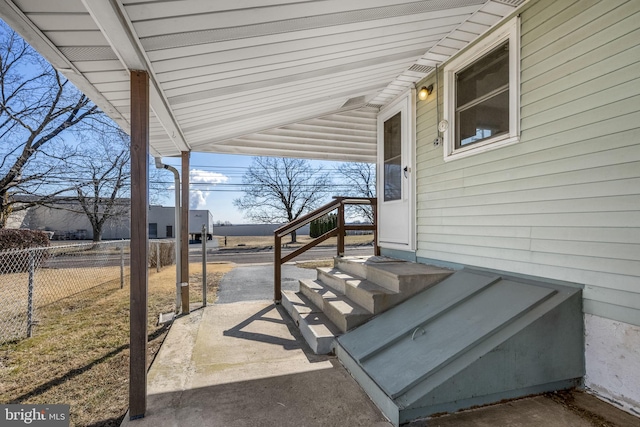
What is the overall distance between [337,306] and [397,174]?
2188 millimetres

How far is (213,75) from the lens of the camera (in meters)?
2.48

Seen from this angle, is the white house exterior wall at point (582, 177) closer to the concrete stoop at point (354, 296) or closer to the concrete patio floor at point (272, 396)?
the concrete patio floor at point (272, 396)

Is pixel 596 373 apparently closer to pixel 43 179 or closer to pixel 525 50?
pixel 525 50

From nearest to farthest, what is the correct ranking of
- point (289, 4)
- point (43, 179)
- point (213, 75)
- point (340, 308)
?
point (289, 4)
point (213, 75)
point (340, 308)
point (43, 179)

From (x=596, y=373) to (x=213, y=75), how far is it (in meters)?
3.48

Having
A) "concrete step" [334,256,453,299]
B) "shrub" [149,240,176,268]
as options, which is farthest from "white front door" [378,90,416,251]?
"shrub" [149,240,176,268]

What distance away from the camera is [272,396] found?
7.18 feet

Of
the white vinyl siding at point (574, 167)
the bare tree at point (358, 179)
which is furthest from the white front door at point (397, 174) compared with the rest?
the bare tree at point (358, 179)

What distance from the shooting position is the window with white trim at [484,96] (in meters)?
2.72

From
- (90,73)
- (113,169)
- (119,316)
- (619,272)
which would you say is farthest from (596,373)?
(113,169)

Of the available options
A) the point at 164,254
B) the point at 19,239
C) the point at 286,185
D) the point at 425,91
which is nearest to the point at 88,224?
the point at 286,185

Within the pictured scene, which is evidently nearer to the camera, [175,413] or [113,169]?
[175,413]

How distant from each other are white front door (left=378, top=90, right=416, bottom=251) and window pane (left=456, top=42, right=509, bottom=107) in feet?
2.57

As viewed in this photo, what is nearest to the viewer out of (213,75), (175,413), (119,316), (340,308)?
(175,413)
